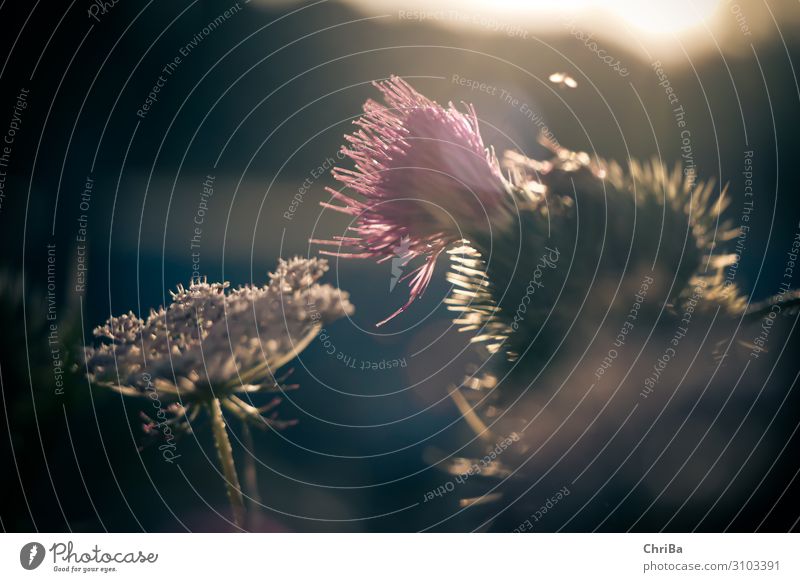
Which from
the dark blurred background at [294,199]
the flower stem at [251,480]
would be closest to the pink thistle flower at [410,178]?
the dark blurred background at [294,199]

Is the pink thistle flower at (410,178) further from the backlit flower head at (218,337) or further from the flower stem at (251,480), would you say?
the flower stem at (251,480)

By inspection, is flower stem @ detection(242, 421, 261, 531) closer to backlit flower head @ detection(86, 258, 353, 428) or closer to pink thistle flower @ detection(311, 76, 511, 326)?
backlit flower head @ detection(86, 258, 353, 428)

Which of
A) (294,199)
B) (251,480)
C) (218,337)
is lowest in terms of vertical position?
(251,480)

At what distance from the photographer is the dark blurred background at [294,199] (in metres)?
1.05

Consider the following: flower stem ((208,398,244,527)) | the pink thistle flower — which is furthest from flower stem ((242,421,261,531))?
the pink thistle flower

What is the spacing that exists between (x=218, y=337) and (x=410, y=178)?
0.50 meters

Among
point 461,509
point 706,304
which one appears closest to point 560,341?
point 706,304

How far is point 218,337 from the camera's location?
0.98 m

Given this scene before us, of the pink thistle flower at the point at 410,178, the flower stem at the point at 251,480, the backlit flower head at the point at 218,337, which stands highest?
the pink thistle flower at the point at 410,178

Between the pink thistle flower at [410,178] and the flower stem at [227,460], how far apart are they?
378 millimetres

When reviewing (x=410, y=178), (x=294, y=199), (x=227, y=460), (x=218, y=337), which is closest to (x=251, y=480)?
(x=227, y=460)

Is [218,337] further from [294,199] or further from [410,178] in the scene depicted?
[410,178]

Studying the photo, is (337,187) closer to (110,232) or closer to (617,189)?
(110,232)
